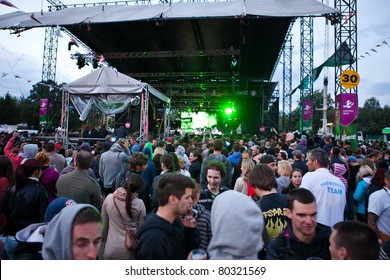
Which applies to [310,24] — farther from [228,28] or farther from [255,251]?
[255,251]

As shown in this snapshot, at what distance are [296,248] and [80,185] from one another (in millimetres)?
2338

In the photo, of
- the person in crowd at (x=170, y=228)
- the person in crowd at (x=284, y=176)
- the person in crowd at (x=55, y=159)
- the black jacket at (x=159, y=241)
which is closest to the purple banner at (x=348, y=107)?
the person in crowd at (x=284, y=176)

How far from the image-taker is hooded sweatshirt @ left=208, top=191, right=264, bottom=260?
138cm

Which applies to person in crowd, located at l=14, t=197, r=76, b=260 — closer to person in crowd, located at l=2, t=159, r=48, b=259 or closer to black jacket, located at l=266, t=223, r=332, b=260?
person in crowd, located at l=2, t=159, r=48, b=259

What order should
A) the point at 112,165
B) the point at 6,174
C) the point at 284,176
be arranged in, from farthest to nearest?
the point at 112,165
the point at 284,176
the point at 6,174

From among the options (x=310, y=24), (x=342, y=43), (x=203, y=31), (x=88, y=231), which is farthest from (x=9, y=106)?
(x=88, y=231)

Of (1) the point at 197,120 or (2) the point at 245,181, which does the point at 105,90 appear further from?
(1) the point at 197,120

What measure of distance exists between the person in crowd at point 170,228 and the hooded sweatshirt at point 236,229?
1.06 feet

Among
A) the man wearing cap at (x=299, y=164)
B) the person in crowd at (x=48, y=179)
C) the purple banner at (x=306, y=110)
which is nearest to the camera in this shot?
the person in crowd at (x=48, y=179)

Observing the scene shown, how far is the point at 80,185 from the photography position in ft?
9.96

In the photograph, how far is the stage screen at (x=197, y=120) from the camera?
82.3 ft

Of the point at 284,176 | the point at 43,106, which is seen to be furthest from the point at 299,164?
the point at 43,106

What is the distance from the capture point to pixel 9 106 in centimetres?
3875

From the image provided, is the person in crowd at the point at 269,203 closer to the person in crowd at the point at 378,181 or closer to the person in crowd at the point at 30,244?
the person in crowd at the point at 30,244
